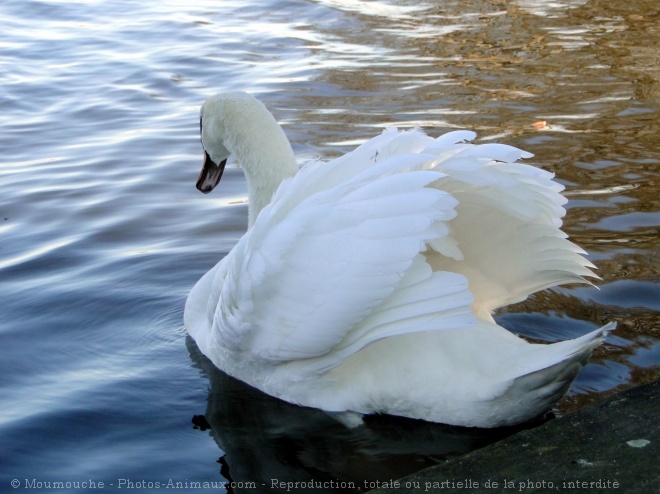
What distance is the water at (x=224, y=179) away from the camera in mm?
4426

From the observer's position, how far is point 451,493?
3.31 metres

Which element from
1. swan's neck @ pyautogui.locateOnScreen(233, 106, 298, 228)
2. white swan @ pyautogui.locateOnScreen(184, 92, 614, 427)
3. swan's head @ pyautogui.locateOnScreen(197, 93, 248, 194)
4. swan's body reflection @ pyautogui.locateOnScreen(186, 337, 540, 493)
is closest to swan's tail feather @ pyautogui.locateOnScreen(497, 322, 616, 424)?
white swan @ pyautogui.locateOnScreen(184, 92, 614, 427)

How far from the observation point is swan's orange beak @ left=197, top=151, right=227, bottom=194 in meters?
5.98

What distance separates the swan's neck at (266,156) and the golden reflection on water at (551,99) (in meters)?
1.39

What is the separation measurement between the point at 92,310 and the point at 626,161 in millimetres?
3849

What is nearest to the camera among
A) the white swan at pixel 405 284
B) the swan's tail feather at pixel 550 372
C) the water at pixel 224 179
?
the swan's tail feather at pixel 550 372

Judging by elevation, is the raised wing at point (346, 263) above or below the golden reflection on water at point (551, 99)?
above

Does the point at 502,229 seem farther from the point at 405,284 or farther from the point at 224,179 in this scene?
the point at 224,179

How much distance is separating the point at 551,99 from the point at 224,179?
3025 mm

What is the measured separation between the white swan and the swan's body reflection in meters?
0.11

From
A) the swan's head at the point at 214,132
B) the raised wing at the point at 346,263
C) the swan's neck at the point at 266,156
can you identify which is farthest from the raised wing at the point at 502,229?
the swan's head at the point at 214,132

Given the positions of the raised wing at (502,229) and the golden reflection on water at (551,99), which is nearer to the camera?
the raised wing at (502,229)

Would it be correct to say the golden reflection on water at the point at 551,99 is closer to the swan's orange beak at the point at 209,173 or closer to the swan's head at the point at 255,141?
the swan's head at the point at 255,141

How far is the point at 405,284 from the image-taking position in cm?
387
